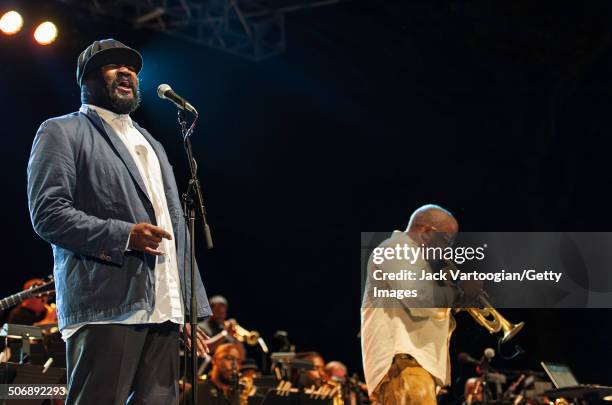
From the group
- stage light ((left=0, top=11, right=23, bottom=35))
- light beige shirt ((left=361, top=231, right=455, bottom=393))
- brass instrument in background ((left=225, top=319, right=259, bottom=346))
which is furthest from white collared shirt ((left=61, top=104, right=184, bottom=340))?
brass instrument in background ((left=225, top=319, right=259, bottom=346))

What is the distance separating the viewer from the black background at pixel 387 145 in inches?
507

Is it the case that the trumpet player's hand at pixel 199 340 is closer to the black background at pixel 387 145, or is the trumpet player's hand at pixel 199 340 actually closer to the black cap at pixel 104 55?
the black cap at pixel 104 55

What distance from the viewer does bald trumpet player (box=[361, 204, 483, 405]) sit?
5023mm

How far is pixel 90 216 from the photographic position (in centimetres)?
301

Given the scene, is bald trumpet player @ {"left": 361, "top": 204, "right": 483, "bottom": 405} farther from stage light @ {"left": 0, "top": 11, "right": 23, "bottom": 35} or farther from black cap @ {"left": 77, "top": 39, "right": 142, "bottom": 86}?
stage light @ {"left": 0, "top": 11, "right": 23, "bottom": 35}

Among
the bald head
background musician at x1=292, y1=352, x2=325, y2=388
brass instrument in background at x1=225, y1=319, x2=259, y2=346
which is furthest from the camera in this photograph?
brass instrument in background at x1=225, y1=319, x2=259, y2=346

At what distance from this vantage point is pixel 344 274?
14.4 metres

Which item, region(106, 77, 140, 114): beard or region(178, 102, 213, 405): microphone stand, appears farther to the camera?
region(106, 77, 140, 114): beard

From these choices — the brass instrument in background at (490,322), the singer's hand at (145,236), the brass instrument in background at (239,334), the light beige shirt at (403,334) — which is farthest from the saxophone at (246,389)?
the singer's hand at (145,236)

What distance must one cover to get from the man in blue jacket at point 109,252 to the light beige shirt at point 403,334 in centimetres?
201

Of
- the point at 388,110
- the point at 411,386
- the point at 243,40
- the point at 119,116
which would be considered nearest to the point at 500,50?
the point at 388,110

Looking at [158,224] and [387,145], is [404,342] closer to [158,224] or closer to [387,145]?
[158,224]

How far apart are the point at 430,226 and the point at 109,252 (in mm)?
3065

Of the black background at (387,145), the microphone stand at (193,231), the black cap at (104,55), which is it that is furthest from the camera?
the black background at (387,145)
